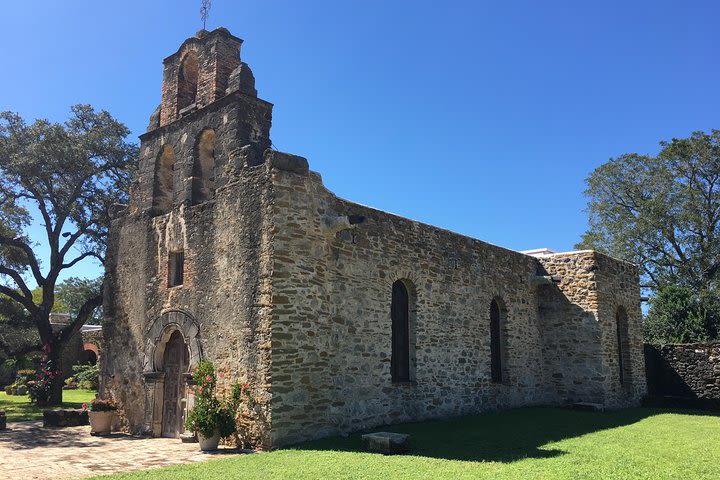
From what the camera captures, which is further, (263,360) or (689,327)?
(689,327)

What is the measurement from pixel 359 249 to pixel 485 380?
5.49 m

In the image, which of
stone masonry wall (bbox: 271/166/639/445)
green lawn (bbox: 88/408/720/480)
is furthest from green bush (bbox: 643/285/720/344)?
green lawn (bbox: 88/408/720/480)

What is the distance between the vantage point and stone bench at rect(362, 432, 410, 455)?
8688 millimetres

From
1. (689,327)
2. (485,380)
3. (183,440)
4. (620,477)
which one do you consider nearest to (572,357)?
(485,380)

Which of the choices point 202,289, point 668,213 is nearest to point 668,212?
point 668,213

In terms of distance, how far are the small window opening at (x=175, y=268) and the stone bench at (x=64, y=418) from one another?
4.84 metres

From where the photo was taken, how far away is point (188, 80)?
14.0 metres

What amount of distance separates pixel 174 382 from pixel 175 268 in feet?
8.10

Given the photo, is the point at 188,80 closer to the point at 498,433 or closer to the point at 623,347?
the point at 498,433

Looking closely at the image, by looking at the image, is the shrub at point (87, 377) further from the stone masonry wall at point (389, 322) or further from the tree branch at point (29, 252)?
the stone masonry wall at point (389, 322)

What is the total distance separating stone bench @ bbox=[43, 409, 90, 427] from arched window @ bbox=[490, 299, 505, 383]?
419 inches

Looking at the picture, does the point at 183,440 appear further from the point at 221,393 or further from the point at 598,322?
the point at 598,322

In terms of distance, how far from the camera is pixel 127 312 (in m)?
13.6

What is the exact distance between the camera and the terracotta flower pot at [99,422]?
12578 mm
